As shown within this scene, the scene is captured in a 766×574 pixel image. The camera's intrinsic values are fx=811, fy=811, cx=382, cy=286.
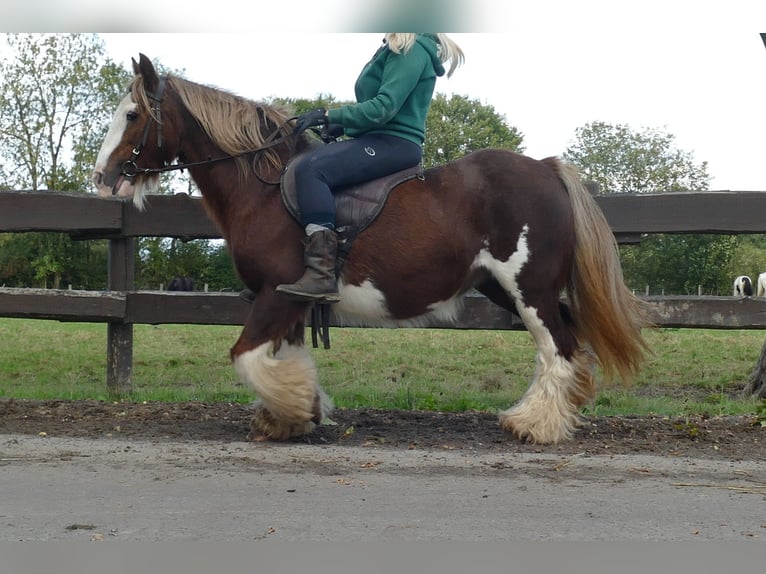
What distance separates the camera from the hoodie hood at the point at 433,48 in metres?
5.11

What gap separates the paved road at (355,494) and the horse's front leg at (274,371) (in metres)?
0.25

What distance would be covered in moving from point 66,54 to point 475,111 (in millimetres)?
13947

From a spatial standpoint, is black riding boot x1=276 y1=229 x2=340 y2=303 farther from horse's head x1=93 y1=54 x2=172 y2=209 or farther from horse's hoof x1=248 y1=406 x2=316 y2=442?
horse's head x1=93 y1=54 x2=172 y2=209

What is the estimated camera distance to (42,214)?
7039mm

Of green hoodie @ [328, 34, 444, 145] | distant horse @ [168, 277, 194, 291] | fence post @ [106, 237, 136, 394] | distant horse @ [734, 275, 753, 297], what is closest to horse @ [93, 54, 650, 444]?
green hoodie @ [328, 34, 444, 145]

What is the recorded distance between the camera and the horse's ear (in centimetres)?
523

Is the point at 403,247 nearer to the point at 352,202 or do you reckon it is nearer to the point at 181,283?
the point at 352,202

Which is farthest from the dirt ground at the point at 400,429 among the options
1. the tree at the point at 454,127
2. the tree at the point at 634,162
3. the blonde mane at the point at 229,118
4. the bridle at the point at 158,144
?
the tree at the point at 454,127

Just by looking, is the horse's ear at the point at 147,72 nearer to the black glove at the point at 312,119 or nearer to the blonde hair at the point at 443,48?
the black glove at the point at 312,119

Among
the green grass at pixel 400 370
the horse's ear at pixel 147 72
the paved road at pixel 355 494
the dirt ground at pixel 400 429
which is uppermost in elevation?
the horse's ear at pixel 147 72

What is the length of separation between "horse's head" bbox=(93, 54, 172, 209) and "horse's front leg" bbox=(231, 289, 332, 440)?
1.23 metres

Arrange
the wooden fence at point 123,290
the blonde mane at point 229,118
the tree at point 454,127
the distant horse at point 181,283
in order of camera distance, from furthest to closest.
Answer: the tree at point 454,127, the distant horse at point 181,283, the wooden fence at point 123,290, the blonde mane at point 229,118

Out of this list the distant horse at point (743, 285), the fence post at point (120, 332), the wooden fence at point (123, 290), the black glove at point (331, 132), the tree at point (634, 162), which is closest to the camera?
the black glove at point (331, 132)

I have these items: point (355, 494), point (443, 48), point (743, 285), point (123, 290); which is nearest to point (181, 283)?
point (123, 290)
